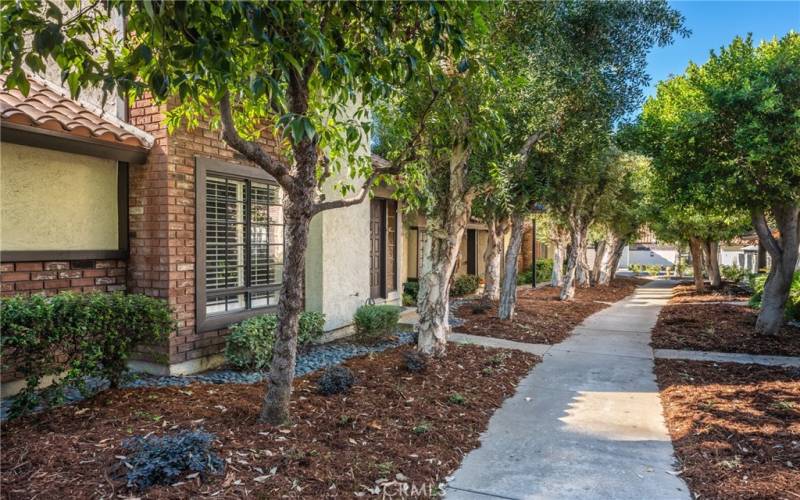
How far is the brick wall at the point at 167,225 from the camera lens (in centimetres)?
612

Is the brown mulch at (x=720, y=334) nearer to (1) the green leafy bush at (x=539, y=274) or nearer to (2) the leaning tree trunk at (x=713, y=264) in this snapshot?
(2) the leaning tree trunk at (x=713, y=264)

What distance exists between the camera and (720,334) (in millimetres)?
10102

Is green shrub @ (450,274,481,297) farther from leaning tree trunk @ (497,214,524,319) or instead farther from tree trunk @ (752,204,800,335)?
tree trunk @ (752,204,800,335)

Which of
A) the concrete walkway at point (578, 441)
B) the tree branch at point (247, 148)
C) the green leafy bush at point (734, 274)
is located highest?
the tree branch at point (247, 148)

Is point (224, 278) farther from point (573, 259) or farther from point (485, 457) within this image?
point (573, 259)

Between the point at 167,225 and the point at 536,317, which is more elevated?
the point at 167,225

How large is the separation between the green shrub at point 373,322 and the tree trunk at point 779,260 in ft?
23.4

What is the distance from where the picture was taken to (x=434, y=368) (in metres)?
6.80

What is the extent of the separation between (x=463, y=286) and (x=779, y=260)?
31.3 feet

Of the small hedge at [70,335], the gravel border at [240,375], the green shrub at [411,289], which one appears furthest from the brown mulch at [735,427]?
the green shrub at [411,289]

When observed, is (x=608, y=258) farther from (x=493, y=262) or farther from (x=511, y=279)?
(x=511, y=279)

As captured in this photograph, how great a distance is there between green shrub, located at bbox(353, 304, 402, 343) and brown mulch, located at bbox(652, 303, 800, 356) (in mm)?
4987

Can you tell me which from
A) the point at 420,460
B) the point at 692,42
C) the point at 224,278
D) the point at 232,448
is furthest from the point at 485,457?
the point at 692,42

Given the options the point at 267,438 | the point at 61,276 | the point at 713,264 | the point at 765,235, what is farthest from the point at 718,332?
the point at 713,264
